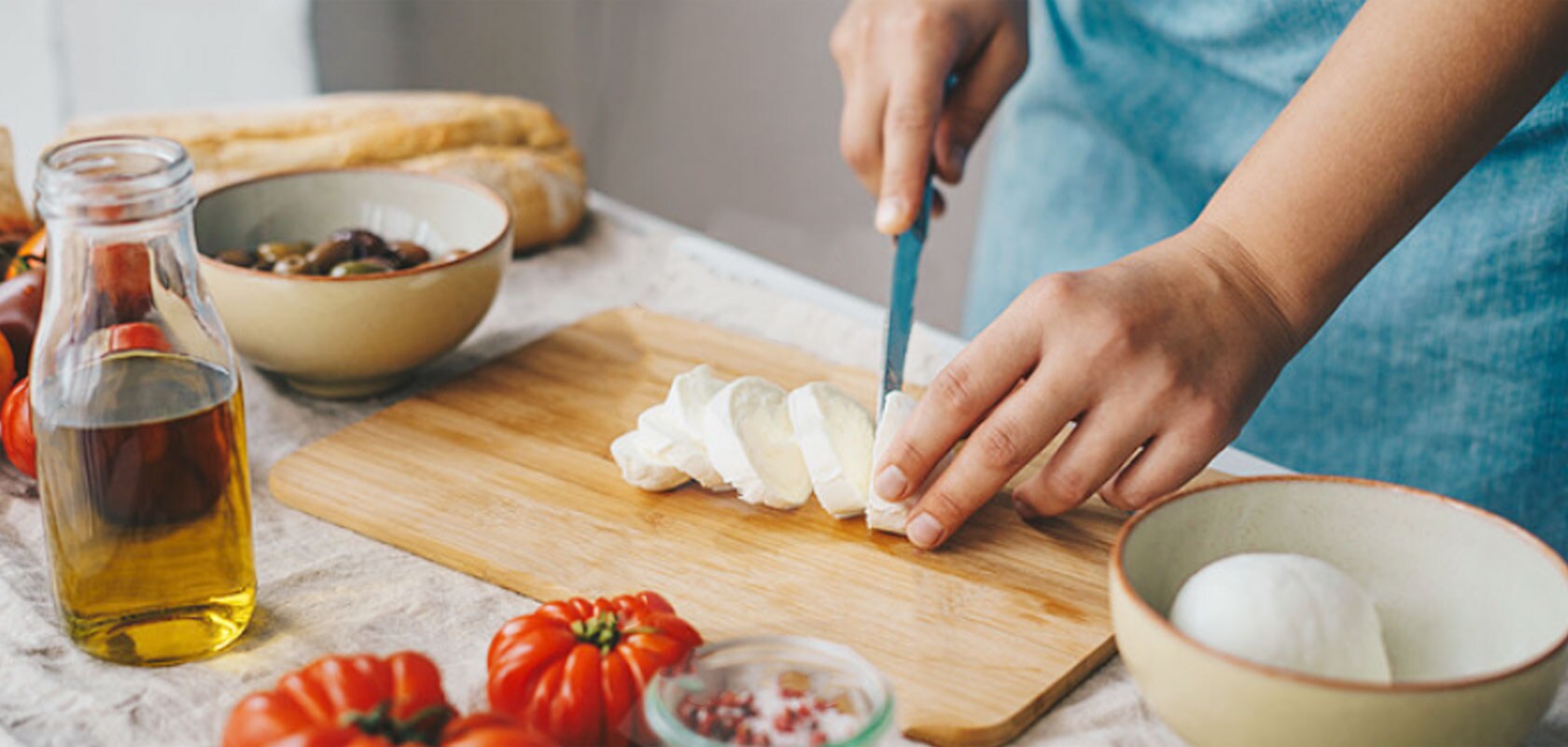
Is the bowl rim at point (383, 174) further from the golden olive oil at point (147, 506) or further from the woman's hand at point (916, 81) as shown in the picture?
the woman's hand at point (916, 81)

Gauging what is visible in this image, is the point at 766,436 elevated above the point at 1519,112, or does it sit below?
below

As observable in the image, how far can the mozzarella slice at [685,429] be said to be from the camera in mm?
1174

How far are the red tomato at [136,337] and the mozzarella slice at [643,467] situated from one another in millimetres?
388

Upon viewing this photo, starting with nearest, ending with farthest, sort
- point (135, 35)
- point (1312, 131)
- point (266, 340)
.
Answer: point (1312, 131) → point (266, 340) → point (135, 35)

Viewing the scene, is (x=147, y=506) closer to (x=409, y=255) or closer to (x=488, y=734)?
(x=488, y=734)

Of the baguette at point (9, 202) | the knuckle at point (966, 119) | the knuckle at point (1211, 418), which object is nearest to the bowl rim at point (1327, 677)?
the knuckle at point (1211, 418)

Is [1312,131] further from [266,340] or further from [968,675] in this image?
[266,340]

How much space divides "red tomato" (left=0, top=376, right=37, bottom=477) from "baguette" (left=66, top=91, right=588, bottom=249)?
1.72 ft

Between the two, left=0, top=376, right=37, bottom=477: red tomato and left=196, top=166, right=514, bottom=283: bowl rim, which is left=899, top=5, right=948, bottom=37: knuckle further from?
left=0, top=376, right=37, bottom=477: red tomato

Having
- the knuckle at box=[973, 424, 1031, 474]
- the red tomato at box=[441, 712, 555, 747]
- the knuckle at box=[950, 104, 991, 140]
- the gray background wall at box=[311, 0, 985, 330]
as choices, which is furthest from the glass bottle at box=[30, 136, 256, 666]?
the gray background wall at box=[311, 0, 985, 330]

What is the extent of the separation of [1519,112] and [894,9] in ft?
1.99

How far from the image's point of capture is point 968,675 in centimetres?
96

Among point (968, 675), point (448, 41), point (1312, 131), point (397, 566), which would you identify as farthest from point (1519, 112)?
point (448, 41)

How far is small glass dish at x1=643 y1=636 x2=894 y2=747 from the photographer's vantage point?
29.4 inches
